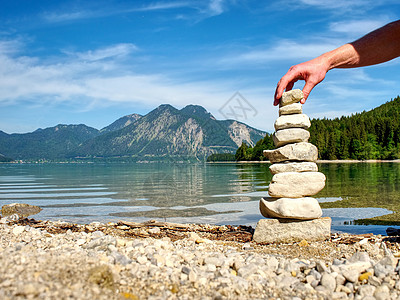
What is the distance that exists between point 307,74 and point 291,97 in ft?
4.84

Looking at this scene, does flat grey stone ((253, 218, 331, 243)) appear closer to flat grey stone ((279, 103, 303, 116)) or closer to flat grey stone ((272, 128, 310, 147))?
flat grey stone ((272, 128, 310, 147))

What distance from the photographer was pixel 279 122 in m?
9.49

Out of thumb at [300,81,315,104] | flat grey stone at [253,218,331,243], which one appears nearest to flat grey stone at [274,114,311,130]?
thumb at [300,81,315,104]

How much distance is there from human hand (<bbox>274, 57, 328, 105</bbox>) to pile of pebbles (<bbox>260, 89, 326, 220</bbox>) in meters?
0.90

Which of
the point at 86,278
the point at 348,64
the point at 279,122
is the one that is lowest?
the point at 86,278

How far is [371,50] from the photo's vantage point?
6.50 m

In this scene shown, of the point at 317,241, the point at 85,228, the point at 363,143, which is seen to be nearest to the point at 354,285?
the point at 317,241

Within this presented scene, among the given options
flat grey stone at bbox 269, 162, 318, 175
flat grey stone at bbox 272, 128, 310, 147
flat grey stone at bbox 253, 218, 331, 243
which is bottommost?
flat grey stone at bbox 253, 218, 331, 243

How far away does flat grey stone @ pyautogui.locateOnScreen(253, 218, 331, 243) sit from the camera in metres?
8.96

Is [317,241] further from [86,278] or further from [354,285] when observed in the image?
[86,278]

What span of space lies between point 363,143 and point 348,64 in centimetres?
14119

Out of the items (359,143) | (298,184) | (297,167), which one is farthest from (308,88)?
(359,143)

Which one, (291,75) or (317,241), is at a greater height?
(291,75)

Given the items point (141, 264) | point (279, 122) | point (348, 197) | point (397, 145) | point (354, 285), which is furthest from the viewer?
point (397, 145)
